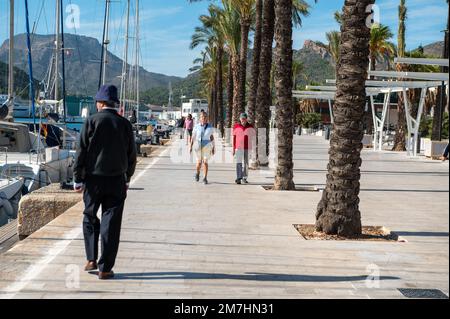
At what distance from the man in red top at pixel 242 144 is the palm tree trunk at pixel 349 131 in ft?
22.4

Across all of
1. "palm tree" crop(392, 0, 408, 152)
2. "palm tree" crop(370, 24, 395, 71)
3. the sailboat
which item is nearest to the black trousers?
the sailboat

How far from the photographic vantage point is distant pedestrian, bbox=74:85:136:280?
6.36m

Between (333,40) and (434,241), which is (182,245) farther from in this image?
(333,40)

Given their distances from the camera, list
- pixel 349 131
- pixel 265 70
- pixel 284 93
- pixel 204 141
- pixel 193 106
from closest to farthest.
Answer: pixel 349 131
pixel 284 93
pixel 204 141
pixel 265 70
pixel 193 106

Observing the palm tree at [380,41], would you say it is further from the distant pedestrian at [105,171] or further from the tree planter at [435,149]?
the distant pedestrian at [105,171]

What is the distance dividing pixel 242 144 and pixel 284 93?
81.7 inches

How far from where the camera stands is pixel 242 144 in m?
16.2

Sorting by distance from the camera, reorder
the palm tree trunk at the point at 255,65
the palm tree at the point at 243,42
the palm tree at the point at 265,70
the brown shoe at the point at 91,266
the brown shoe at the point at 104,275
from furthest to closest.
Result: the palm tree at the point at 243,42 < the palm tree trunk at the point at 255,65 < the palm tree at the point at 265,70 < the brown shoe at the point at 91,266 < the brown shoe at the point at 104,275

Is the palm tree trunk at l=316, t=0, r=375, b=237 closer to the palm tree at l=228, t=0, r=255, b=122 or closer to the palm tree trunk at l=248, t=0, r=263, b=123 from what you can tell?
the palm tree trunk at l=248, t=0, r=263, b=123

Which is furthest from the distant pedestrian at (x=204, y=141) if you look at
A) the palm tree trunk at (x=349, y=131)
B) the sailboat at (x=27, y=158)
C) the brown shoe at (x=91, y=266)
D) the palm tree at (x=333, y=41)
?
the palm tree at (x=333, y=41)

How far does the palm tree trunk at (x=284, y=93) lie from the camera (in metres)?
14.3

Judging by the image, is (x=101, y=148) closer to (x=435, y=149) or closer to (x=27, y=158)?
(x=27, y=158)

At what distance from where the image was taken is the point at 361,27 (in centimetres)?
905

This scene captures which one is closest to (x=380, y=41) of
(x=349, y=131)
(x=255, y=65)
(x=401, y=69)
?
(x=401, y=69)
